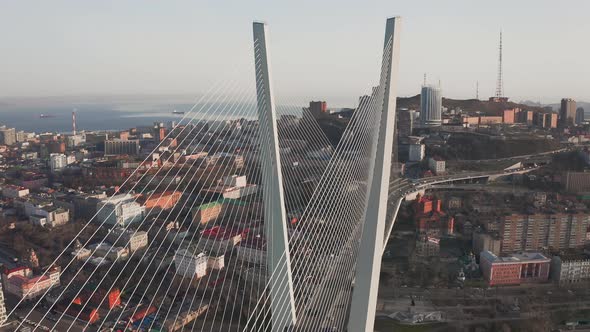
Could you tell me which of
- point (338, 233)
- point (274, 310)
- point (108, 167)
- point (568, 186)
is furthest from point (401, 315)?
point (108, 167)

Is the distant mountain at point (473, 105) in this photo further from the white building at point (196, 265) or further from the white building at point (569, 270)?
the white building at point (196, 265)

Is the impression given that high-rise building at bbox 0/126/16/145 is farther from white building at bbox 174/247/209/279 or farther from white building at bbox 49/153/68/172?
white building at bbox 174/247/209/279

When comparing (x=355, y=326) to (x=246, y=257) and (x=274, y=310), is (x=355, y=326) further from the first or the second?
(x=246, y=257)

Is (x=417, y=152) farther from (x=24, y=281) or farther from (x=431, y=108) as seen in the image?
(x=24, y=281)

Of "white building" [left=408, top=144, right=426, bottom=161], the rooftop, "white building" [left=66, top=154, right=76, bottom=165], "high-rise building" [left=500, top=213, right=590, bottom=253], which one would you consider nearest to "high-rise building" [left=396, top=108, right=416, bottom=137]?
"white building" [left=408, top=144, right=426, bottom=161]

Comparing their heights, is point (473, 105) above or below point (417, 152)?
above

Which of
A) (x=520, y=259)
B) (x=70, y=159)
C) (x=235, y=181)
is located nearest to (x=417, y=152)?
(x=235, y=181)

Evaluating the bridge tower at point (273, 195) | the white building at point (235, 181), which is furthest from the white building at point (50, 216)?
the bridge tower at point (273, 195)

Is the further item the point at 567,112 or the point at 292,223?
the point at 567,112
